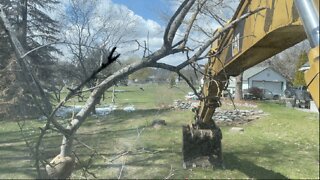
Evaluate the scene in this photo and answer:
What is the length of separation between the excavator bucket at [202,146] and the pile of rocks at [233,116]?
24.0 feet

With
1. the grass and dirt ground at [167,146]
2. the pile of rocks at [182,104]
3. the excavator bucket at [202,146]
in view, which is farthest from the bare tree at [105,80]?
the excavator bucket at [202,146]

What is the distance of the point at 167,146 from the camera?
10.2m

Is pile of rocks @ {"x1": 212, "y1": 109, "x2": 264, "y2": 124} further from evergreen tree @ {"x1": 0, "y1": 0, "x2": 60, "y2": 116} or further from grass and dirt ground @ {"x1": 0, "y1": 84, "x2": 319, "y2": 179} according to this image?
evergreen tree @ {"x1": 0, "y1": 0, "x2": 60, "y2": 116}

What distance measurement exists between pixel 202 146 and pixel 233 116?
832cm

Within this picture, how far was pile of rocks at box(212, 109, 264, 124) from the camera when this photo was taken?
1580 centimetres

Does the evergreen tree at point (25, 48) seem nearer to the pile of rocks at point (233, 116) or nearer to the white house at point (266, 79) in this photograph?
the pile of rocks at point (233, 116)

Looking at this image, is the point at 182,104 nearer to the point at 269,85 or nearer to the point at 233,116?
the point at 233,116

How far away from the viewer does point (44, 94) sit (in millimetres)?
1544

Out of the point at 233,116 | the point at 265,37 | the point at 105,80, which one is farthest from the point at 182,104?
the point at 105,80

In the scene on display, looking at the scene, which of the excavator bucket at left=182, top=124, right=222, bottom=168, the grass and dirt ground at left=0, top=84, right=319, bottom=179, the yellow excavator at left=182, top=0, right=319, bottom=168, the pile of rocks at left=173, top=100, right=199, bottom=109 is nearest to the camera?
the yellow excavator at left=182, top=0, right=319, bottom=168

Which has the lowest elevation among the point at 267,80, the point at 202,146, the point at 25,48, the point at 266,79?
the point at 202,146

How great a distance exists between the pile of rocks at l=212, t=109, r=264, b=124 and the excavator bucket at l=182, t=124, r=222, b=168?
7.31 m

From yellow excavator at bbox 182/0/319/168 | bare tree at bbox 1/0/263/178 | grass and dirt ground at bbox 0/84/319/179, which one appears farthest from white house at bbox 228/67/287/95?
bare tree at bbox 1/0/263/178

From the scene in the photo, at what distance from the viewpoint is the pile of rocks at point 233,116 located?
15.8 metres
